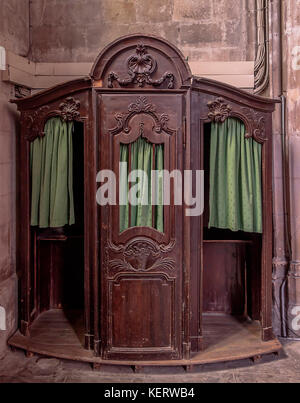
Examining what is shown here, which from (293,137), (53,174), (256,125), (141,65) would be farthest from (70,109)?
(293,137)

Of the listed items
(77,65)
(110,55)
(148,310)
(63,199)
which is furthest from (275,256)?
(77,65)

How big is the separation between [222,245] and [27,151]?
2.29 meters

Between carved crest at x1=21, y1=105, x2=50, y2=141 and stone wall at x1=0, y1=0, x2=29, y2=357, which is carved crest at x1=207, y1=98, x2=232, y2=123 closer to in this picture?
carved crest at x1=21, y1=105, x2=50, y2=141

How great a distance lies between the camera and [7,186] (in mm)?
3945

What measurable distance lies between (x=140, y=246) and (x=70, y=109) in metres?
1.36

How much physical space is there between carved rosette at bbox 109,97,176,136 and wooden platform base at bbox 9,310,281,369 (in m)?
1.99

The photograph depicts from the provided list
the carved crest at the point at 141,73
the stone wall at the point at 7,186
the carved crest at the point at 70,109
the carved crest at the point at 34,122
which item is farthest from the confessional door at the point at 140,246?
the stone wall at the point at 7,186

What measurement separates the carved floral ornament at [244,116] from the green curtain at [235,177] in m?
0.05

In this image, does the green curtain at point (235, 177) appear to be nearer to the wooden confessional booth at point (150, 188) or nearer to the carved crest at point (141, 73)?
the wooden confessional booth at point (150, 188)

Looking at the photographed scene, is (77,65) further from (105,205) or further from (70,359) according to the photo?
(70,359)

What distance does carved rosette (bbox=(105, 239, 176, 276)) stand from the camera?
Answer: 11.2 feet

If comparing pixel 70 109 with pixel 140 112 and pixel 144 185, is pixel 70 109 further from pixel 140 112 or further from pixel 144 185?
pixel 144 185

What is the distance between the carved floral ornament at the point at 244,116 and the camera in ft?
11.6

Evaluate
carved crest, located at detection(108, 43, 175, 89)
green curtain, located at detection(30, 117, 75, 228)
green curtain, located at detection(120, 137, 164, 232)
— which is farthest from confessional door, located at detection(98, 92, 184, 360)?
green curtain, located at detection(30, 117, 75, 228)
